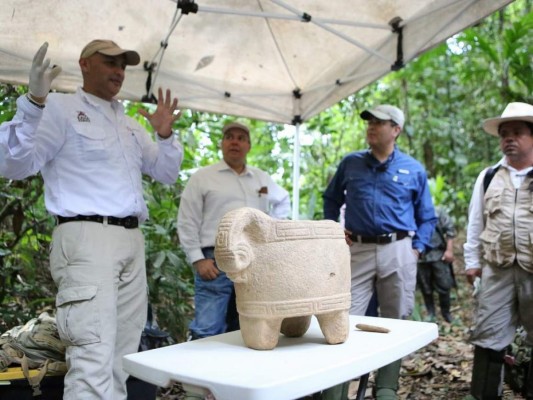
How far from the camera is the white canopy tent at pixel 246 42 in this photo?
10.8ft

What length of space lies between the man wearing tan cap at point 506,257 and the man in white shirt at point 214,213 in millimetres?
1505

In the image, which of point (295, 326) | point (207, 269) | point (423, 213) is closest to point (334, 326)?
point (295, 326)

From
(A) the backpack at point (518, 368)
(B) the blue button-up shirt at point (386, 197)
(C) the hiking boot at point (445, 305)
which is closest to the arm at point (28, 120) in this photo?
(B) the blue button-up shirt at point (386, 197)

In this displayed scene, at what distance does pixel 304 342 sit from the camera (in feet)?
6.72

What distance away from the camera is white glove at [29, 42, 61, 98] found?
2133mm

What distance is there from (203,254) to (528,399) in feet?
7.17

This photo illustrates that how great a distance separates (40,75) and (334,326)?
58.9 inches

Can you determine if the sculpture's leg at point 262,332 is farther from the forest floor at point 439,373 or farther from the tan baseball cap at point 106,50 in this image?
the tan baseball cap at point 106,50

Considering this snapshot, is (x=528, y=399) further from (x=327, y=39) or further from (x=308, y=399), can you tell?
(x=327, y=39)

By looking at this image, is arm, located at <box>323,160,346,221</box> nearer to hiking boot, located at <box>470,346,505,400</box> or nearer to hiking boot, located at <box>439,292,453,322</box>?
hiking boot, located at <box>470,346,505,400</box>

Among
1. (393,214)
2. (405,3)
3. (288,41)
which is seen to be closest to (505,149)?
(393,214)

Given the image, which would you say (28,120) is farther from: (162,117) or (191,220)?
(191,220)

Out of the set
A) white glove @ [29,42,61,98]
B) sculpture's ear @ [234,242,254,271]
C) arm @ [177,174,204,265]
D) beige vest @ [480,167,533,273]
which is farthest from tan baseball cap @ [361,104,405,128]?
white glove @ [29,42,61,98]

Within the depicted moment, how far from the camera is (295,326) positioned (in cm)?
213
